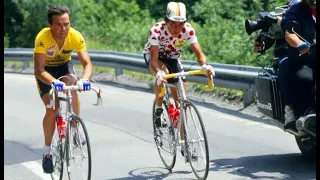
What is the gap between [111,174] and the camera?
859cm

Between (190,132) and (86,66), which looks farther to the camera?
(190,132)

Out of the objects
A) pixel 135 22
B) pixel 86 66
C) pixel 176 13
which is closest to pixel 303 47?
pixel 176 13

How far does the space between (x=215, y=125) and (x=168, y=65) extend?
10.4ft

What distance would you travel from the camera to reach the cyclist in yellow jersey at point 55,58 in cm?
738

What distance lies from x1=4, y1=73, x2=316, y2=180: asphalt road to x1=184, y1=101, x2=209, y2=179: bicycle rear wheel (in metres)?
0.30

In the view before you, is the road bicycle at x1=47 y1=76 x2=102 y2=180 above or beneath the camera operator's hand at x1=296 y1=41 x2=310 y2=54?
beneath

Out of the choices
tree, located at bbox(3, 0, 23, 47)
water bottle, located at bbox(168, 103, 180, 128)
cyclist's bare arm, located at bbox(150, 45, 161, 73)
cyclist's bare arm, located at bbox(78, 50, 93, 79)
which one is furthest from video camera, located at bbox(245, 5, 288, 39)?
tree, located at bbox(3, 0, 23, 47)

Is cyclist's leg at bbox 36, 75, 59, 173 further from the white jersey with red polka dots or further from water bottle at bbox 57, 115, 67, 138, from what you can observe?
the white jersey with red polka dots

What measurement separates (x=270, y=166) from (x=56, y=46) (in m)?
2.75

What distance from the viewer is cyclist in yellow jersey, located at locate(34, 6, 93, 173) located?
7.38 meters

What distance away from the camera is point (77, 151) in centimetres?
730

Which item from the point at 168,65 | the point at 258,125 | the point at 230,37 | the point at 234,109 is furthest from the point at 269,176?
the point at 230,37

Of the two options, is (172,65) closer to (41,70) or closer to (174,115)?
(174,115)

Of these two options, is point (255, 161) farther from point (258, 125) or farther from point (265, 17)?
point (258, 125)
